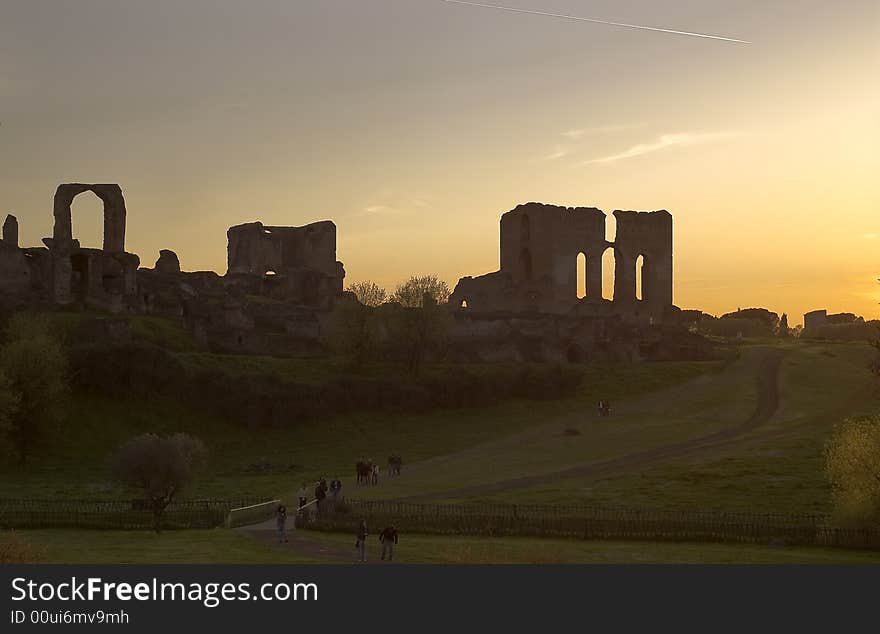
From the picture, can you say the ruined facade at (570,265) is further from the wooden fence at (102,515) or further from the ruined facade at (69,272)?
the wooden fence at (102,515)

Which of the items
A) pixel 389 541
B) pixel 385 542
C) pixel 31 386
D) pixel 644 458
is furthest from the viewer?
pixel 31 386

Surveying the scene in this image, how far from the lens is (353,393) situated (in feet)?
203

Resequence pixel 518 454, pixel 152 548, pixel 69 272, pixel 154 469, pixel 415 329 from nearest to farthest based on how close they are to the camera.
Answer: pixel 152 548
pixel 154 469
pixel 518 454
pixel 69 272
pixel 415 329

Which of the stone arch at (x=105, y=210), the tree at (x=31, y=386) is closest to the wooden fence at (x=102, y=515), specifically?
the tree at (x=31, y=386)

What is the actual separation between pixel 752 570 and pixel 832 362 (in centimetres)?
5992

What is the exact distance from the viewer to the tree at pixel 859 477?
3084 cm

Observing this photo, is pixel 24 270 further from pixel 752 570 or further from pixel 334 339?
pixel 752 570

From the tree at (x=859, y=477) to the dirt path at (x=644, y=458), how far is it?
13527 mm

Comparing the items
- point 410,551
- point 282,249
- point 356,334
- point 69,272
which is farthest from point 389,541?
point 282,249

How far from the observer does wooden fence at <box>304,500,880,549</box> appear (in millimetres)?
31234

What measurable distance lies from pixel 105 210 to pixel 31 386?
29.3m

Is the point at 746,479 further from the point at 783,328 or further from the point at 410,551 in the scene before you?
the point at 783,328

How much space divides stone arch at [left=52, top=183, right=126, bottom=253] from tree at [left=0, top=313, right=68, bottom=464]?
24419 mm

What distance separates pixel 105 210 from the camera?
75.9 meters
